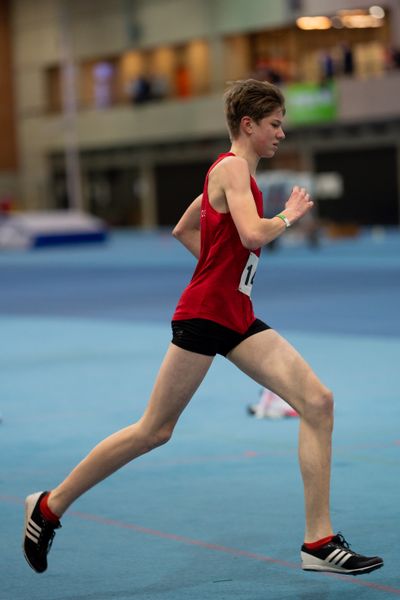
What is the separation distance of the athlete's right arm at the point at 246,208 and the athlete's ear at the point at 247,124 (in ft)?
0.47

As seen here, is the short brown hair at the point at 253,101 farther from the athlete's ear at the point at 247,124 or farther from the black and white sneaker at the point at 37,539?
the black and white sneaker at the point at 37,539

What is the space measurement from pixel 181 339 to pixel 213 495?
1.80m

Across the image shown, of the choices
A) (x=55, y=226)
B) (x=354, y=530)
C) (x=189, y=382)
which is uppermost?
(x=189, y=382)

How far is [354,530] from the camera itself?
20.3ft

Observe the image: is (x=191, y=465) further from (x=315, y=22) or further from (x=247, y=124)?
(x=315, y=22)

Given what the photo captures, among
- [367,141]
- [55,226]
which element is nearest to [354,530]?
[55,226]

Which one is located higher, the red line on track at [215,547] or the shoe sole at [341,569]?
the shoe sole at [341,569]

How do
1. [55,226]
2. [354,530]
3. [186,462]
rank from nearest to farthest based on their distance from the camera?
1. [354,530]
2. [186,462]
3. [55,226]

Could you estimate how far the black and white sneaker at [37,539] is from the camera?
5488mm

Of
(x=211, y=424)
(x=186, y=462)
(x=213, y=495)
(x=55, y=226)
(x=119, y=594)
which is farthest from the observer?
(x=55, y=226)

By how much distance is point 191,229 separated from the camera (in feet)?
19.6

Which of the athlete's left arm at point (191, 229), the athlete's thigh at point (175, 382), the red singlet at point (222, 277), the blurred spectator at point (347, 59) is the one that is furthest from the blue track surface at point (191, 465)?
the blurred spectator at point (347, 59)

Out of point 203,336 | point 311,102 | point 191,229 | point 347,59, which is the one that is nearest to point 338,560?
point 203,336

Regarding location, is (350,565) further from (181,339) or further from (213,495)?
(213,495)
